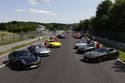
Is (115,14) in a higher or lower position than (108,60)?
higher

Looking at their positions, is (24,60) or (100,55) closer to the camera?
(24,60)

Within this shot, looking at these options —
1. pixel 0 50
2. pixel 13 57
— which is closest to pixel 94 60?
pixel 13 57

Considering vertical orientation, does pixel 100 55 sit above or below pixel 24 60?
above

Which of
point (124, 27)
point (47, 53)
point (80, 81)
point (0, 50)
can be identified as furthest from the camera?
point (124, 27)

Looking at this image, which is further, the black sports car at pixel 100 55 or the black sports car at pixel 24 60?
the black sports car at pixel 100 55

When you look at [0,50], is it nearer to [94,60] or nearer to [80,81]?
[94,60]

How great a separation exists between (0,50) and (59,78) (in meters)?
13.7

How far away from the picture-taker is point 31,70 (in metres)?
10.7

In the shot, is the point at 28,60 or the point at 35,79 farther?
the point at 28,60

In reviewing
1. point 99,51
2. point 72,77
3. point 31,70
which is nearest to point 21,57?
point 31,70

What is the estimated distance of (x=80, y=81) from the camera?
8.11m

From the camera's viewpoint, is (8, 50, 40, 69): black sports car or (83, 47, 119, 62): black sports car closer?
(8, 50, 40, 69): black sports car

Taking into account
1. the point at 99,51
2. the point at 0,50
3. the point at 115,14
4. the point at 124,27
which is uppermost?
the point at 115,14

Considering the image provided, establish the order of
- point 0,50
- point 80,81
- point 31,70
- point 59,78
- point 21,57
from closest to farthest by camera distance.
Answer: point 80,81
point 59,78
point 31,70
point 21,57
point 0,50
